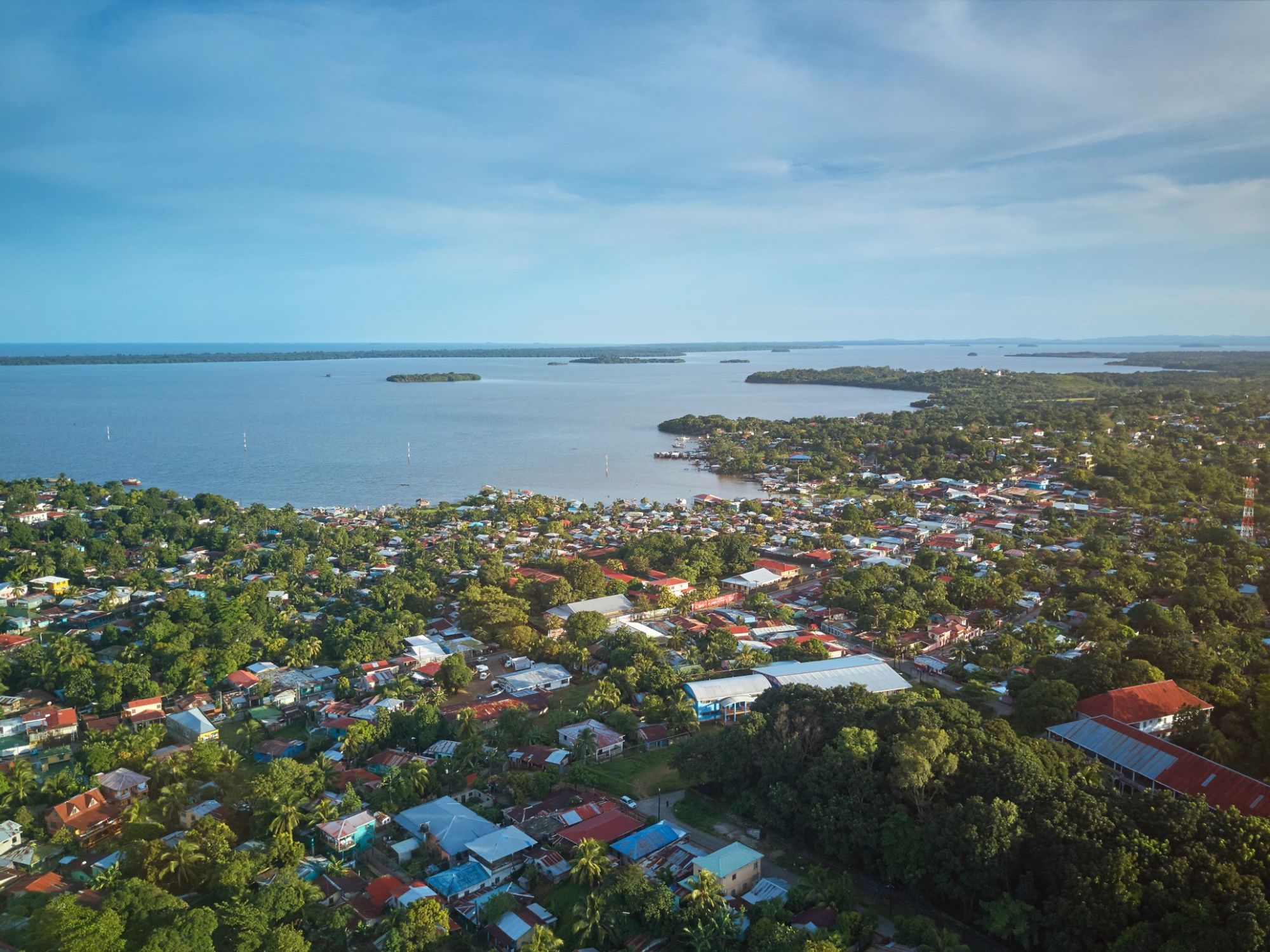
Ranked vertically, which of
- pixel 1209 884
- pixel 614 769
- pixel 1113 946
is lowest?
pixel 614 769

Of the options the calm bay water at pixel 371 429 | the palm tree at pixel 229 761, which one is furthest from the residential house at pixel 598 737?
the calm bay water at pixel 371 429

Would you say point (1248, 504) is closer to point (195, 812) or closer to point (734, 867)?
point (734, 867)

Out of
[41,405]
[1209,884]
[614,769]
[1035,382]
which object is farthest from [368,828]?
[1035,382]

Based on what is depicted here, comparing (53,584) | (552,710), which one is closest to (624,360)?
(53,584)

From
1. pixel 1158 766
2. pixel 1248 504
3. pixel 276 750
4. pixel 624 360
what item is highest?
pixel 624 360

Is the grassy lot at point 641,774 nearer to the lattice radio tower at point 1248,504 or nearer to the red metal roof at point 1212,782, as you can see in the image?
the red metal roof at point 1212,782

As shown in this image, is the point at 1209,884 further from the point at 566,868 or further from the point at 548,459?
the point at 548,459

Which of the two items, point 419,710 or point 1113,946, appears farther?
point 419,710
